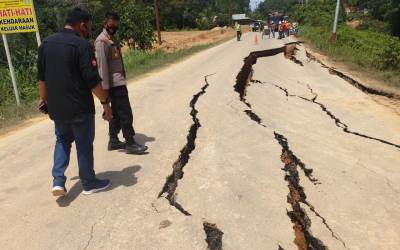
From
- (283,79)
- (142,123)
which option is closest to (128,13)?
(283,79)

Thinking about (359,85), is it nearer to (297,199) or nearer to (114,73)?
(297,199)

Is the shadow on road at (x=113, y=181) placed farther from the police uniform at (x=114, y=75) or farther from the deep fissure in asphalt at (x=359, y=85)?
the deep fissure in asphalt at (x=359, y=85)

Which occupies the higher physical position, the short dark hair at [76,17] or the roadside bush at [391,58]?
the short dark hair at [76,17]

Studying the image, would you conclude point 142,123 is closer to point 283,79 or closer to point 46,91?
point 46,91

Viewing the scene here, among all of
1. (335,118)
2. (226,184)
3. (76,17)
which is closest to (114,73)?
(76,17)

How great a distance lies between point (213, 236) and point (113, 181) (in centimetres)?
148

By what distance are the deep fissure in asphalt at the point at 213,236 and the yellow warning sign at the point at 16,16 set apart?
688 centimetres

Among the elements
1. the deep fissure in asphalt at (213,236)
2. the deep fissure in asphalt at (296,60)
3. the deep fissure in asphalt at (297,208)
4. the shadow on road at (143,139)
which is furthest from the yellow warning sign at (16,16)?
the deep fissure in asphalt at (296,60)

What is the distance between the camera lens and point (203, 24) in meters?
68.6

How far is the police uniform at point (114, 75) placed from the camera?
14.4 ft

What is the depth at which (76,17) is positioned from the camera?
334cm

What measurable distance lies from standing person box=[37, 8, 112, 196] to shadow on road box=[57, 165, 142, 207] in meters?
0.11

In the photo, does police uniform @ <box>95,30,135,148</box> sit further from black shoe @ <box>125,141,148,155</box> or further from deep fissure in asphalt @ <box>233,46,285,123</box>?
deep fissure in asphalt @ <box>233,46,285,123</box>

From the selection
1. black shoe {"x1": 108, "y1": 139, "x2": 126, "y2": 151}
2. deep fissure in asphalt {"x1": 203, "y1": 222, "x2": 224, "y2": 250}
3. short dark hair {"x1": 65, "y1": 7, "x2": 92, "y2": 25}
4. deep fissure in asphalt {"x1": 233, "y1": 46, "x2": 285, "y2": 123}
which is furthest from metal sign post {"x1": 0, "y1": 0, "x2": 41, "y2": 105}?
deep fissure in asphalt {"x1": 203, "y1": 222, "x2": 224, "y2": 250}
